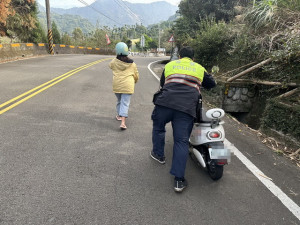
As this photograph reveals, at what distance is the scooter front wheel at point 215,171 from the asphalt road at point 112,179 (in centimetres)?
8

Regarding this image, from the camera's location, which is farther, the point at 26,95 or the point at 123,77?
the point at 26,95

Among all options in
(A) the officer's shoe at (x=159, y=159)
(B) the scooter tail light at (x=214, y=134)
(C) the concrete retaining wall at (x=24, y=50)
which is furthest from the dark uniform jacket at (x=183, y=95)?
(C) the concrete retaining wall at (x=24, y=50)

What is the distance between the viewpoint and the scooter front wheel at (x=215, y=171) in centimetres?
313

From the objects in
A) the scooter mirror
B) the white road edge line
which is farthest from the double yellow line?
the white road edge line

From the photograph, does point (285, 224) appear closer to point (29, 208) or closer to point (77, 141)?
point (29, 208)

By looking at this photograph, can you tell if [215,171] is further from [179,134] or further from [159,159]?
[159,159]

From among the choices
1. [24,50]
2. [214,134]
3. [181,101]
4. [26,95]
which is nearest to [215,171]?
[214,134]

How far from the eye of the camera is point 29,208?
2.44 metres

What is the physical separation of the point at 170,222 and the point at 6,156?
2.60 meters

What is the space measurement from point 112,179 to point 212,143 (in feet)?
4.74

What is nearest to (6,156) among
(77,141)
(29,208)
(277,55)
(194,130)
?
(77,141)

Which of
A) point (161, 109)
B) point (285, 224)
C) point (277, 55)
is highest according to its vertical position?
point (277, 55)

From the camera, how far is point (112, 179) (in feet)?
10.1

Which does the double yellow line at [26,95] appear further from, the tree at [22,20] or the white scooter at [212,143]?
the tree at [22,20]
